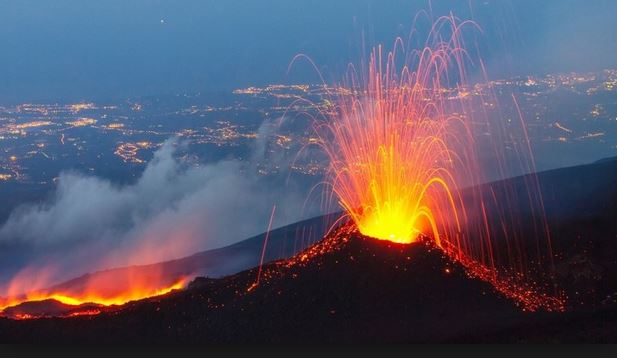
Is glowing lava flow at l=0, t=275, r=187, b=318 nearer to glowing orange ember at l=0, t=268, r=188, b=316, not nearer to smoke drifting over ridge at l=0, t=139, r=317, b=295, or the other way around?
glowing orange ember at l=0, t=268, r=188, b=316

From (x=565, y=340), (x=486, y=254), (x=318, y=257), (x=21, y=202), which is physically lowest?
(x=565, y=340)

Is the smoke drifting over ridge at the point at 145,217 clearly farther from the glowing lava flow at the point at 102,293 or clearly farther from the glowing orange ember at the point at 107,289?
the glowing lava flow at the point at 102,293

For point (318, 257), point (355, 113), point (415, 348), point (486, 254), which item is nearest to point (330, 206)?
point (355, 113)

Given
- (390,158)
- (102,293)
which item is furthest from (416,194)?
(102,293)

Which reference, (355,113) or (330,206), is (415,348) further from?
(330,206)

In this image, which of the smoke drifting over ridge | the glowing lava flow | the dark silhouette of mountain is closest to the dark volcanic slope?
the dark silhouette of mountain

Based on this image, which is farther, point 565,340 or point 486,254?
point 486,254

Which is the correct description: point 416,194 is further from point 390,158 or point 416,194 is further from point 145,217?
point 145,217
